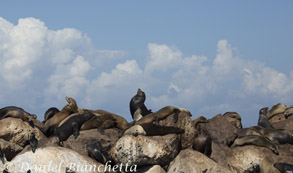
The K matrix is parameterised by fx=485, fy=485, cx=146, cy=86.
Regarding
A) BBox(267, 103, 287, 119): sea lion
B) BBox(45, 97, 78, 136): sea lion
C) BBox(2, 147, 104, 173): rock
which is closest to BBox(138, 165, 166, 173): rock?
BBox(2, 147, 104, 173): rock

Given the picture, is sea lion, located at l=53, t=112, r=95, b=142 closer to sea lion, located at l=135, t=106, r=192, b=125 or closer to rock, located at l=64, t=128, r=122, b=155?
rock, located at l=64, t=128, r=122, b=155

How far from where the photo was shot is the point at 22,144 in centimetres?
1703

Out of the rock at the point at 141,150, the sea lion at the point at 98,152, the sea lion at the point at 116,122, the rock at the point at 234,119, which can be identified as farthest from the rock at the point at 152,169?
the rock at the point at 234,119

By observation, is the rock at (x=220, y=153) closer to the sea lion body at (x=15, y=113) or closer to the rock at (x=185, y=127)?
the rock at (x=185, y=127)

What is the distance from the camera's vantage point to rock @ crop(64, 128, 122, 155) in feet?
50.8

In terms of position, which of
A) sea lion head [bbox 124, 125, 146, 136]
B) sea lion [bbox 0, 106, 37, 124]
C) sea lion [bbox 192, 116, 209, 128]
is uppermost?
sea lion [bbox 0, 106, 37, 124]

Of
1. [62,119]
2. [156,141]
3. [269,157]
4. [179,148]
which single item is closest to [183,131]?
[179,148]

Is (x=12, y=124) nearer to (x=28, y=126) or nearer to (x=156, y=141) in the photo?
(x=28, y=126)

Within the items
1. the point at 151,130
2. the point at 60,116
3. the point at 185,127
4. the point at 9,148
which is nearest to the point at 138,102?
the point at 60,116

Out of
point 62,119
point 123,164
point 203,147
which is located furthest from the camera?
point 62,119

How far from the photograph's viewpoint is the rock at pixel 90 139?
15.5 metres

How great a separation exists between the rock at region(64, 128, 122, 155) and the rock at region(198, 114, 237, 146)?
3.05 meters

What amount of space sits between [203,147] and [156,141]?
5.87ft

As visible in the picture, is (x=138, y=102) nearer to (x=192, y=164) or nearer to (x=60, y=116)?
(x=60, y=116)
